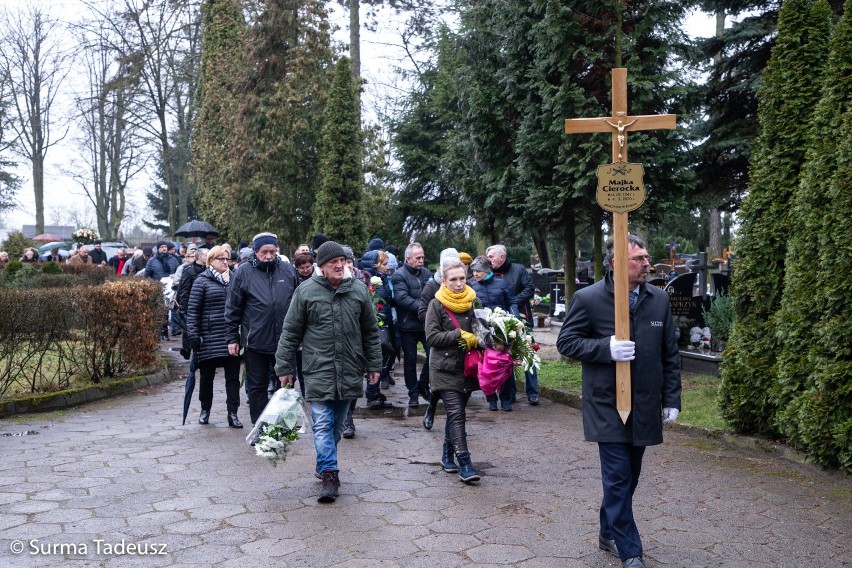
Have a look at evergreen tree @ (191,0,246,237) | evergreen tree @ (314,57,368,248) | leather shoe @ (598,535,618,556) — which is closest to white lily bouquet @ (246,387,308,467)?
leather shoe @ (598,535,618,556)

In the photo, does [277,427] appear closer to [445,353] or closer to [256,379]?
[445,353]

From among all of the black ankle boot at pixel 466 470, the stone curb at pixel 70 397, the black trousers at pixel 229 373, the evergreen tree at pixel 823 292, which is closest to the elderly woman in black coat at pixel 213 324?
the black trousers at pixel 229 373

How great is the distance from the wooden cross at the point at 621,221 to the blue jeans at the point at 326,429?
246 cm

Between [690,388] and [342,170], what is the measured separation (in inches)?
532

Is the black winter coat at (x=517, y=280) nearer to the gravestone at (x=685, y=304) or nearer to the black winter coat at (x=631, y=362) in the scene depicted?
the gravestone at (x=685, y=304)

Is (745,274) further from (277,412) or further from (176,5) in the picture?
(176,5)

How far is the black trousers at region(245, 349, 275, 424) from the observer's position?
8.45 metres

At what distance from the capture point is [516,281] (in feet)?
36.0

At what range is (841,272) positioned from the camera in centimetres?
711

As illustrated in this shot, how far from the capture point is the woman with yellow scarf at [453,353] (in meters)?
7.14

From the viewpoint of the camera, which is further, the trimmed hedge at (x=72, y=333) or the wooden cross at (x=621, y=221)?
the trimmed hedge at (x=72, y=333)

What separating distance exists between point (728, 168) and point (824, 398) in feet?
23.3

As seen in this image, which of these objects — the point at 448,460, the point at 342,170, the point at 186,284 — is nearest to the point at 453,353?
the point at 448,460

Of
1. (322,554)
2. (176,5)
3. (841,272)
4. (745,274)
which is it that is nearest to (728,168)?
(745,274)
